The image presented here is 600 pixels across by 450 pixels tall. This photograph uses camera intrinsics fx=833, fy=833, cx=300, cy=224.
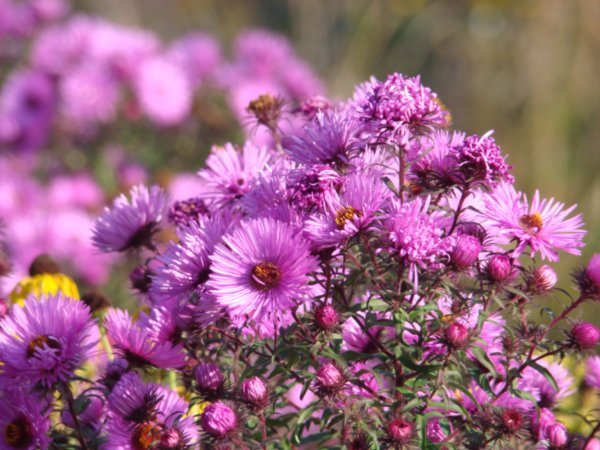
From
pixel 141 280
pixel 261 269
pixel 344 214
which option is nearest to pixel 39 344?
pixel 141 280

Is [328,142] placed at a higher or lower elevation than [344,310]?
higher

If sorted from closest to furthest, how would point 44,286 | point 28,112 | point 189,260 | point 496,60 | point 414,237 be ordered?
point 414,237 → point 189,260 → point 44,286 → point 28,112 → point 496,60

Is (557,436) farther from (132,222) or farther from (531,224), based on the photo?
(132,222)

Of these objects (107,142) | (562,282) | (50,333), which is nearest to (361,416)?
(50,333)

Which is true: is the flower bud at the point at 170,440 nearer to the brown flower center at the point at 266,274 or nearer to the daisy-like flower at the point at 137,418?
→ the daisy-like flower at the point at 137,418

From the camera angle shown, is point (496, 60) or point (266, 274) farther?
point (496, 60)

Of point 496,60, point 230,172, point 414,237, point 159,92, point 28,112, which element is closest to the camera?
point 414,237

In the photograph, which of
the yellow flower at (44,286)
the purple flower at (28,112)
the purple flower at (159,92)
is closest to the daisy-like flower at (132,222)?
the yellow flower at (44,286)
